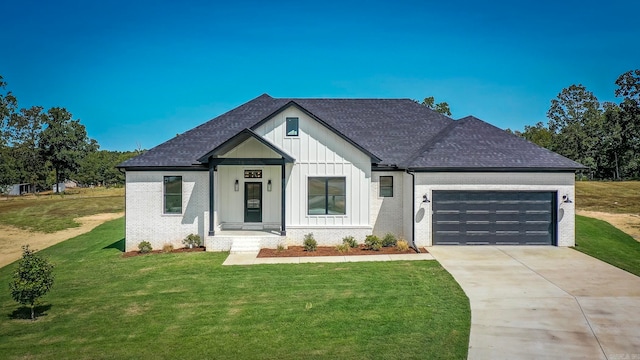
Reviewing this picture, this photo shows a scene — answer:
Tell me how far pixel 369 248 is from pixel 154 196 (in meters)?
9.95

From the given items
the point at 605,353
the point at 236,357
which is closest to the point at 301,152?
the point at 236,357

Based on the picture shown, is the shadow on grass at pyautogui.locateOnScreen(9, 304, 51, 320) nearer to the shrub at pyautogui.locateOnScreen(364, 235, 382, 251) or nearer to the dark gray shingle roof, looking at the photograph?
the dark gray shingle roof

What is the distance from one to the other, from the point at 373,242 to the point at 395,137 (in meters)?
6.61

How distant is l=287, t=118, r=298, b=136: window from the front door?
10.7 ft

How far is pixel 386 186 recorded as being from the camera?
749 inches

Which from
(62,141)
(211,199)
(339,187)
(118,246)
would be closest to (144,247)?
(118,246)

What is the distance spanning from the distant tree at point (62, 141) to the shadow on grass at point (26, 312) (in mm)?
67557

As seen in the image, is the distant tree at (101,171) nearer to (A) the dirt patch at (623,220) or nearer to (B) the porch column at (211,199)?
(B) the porch column at (211,199)

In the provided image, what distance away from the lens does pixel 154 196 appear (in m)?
18.4

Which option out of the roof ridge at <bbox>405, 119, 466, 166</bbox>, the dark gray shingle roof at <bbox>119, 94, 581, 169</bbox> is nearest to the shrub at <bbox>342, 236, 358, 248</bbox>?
the dark gray shingle roof at <bbox>119, 94, 581, 169</bbox>

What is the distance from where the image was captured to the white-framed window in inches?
716

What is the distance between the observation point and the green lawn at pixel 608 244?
14749 mm

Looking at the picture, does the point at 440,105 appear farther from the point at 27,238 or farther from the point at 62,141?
the point at 62,141

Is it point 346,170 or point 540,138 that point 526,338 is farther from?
point 540,138
